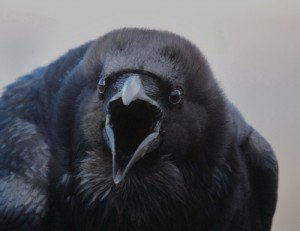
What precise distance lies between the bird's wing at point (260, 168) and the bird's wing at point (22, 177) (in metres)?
0.52

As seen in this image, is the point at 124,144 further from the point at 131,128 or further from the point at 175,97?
the point at 175,97

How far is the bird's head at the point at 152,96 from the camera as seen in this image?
1.31 meters

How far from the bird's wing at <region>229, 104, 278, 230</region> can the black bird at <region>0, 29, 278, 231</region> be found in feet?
0.25

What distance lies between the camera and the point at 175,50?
1464 millimetres

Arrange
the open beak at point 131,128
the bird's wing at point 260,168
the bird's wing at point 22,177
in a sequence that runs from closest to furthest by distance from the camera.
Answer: the open beak at point 131,128, the bird's wing at point 22,177, the bird's wing at point 260,168

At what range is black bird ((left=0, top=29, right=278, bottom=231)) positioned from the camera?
1346 millimetres

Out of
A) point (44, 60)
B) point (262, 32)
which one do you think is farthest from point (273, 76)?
point (44, 60)

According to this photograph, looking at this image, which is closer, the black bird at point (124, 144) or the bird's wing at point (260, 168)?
the black bird at point (124, 144)

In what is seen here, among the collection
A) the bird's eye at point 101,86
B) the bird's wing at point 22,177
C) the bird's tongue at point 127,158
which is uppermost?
the bird's eye at point 101,86

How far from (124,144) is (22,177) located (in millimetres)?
328

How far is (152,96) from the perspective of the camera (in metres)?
1.32

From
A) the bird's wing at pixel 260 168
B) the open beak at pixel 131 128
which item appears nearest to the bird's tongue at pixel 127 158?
the open beak at pixel 131 128

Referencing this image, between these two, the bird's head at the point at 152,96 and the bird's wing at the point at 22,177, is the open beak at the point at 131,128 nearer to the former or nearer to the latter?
the bird's head at the point at 152,96

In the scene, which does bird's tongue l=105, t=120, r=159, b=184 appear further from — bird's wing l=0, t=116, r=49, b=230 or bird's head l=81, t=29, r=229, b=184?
bird's wing l=0, t=116, r=49, b=230
